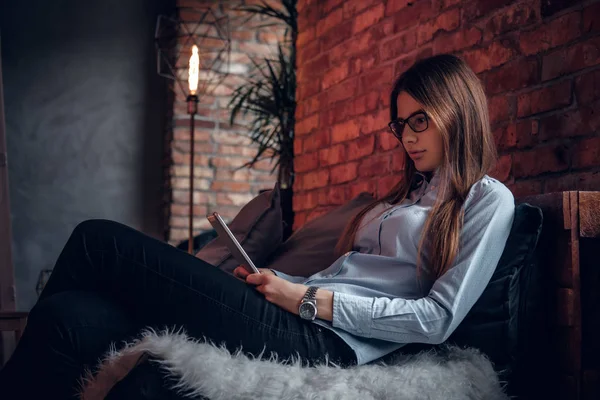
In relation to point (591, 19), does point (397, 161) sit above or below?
below

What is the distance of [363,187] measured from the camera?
9.30ft

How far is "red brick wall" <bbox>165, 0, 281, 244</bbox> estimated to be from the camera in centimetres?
488

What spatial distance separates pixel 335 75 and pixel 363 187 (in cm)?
57

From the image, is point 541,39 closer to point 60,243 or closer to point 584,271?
point 584,271

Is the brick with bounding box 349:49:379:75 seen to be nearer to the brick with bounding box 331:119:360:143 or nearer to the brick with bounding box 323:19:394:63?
the brick with bounding box 323:19:394:63

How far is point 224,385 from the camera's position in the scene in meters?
1.44

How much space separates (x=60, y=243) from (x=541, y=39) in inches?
152

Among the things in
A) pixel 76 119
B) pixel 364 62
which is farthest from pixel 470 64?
pixel 76 119

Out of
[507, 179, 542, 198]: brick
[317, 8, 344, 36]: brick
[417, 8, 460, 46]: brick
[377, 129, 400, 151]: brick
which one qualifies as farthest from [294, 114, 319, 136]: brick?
[507, 179, 542, 198]: brick

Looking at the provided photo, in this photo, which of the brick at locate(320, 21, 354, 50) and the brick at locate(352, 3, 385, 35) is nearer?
the brick at locate(352, 3, 385, 35)

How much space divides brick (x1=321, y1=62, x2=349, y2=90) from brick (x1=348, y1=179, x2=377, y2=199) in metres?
0.49

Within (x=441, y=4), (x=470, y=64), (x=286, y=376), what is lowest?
(x=286, y=376)

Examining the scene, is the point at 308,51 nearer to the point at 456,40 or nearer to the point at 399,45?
the point at 399,45

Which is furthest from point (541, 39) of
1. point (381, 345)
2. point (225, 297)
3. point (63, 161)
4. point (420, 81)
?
point (63, 161)
